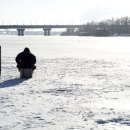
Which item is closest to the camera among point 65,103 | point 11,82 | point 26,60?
point 65,103

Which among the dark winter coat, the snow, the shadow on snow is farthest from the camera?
the dark winter coat

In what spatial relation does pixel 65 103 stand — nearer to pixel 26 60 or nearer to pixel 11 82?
pixel 11 82

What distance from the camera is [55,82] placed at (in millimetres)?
16078

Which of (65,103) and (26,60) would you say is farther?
(26,60)

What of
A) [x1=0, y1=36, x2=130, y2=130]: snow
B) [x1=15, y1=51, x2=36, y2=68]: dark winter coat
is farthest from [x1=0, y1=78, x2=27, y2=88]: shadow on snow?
[x1=15, y1=51, x2=36, y2=68]: dark winter coat

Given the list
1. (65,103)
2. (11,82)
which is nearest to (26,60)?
(11,82)

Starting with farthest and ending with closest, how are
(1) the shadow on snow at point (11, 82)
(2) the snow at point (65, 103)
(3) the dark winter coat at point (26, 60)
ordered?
1. (3) the dark winter coat at point (26, 60)
2. (1) the shadow on snow at point (11, 82)
3. (2) the snow at point (65, 103)

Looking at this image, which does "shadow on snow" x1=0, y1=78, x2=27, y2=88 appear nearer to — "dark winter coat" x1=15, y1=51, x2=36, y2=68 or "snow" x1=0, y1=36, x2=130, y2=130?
"snow" x1=0, y1=36, x2=130, y2=130

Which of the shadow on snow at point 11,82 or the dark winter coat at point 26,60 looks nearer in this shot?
the shadow on snow at point 11,82

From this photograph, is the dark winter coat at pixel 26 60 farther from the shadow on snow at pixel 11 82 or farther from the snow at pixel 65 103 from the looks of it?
the shadow on snow at pixel 11 82

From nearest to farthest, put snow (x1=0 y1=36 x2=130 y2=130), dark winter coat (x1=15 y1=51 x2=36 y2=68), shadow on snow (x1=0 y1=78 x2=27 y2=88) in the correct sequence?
snow (x1=0 y1=36 x2=130 y2=130)
shadow on snow (x1=0 y1=78 x2=27 y2=88)
dark winter coat (x1=15 y1=51 x2=36 y2=68)

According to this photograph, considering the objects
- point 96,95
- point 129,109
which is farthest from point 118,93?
point 129,109

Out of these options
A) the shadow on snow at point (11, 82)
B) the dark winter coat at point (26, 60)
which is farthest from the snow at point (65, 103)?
the dark winter coat at point (26, 60)

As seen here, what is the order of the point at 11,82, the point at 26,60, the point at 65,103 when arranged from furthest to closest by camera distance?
the point at 26,60, the point at 11,82, the point at 65,103
